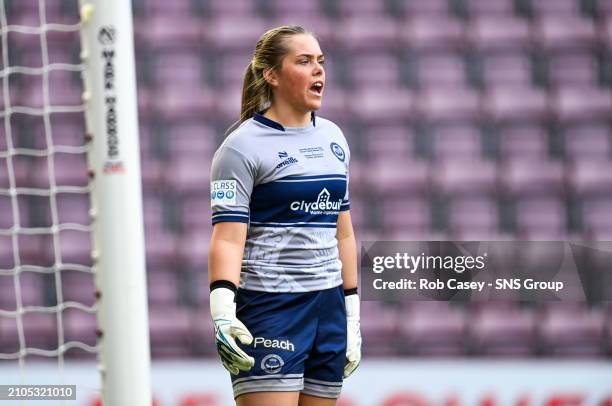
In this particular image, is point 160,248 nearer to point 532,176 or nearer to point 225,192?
point 532,176

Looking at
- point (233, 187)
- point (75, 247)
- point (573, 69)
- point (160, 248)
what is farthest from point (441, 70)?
point (233, 187)

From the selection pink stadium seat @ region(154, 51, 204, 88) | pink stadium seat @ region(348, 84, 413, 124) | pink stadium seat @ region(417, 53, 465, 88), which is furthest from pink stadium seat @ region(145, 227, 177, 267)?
pink stadium seat @ region(417, 53, 465, 88)

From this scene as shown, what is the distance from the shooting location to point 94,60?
2021 mm

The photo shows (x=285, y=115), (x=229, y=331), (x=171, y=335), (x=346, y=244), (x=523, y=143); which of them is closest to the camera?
(x=229, y=331)

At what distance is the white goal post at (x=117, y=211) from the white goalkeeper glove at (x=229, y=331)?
0.51 ft

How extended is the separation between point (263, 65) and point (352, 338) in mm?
560

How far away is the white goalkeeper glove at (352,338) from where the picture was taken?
86.3 inches

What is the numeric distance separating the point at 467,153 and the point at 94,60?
2189 mm

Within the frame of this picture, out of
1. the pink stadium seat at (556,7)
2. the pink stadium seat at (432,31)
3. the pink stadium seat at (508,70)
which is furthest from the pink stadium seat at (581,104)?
the pink stadium seat at (432,31)

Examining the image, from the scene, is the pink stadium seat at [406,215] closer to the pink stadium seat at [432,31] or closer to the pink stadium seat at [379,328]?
the pink stadium seat at [379,328]

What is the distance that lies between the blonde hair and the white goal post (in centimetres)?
22

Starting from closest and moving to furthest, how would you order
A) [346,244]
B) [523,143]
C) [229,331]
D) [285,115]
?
[229,331]
[285,115]
[346,244]
[523,143]

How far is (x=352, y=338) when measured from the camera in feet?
7.24

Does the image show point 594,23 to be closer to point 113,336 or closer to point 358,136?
point 358,136
